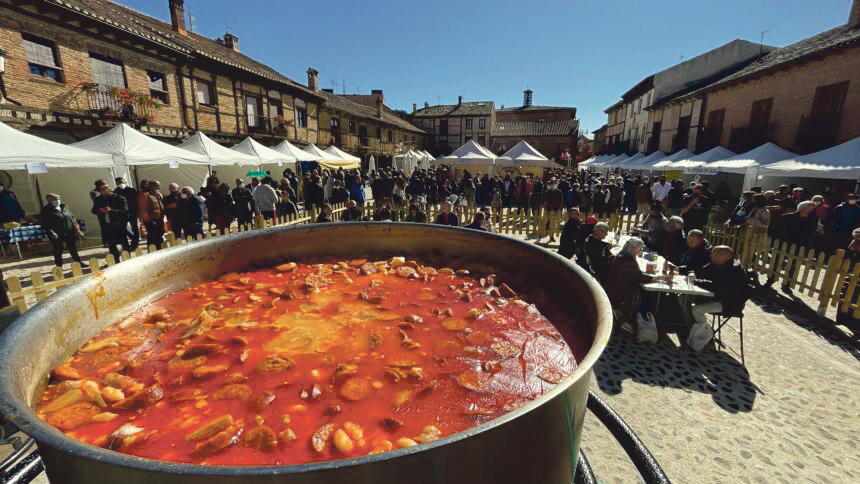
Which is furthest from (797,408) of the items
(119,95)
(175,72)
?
(175,72)

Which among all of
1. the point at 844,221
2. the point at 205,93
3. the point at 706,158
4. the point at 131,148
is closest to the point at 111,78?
the point at 205,93

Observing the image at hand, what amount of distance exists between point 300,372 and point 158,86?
18317mm

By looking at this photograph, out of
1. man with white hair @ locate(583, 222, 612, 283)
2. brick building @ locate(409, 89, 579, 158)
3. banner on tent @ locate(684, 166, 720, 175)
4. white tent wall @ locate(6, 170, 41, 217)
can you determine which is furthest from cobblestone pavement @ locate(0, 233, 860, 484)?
brick building @ locate(409, 89, 579, 158)

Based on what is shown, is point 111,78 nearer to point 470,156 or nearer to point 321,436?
point 470,156

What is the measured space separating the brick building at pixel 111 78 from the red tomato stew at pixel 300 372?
13632 mm

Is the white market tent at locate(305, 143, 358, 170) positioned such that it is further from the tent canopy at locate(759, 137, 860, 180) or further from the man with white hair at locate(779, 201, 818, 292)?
the tent canopy at locate(759, 137, 860, 180)

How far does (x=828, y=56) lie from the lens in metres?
13.7

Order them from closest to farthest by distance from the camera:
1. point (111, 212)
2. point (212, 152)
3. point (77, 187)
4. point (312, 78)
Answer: point (111, 212) → point (77, 187) → point (212, 152) → point (312, 78)

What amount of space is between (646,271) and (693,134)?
73.8ft

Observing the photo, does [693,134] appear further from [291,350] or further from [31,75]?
[31,75]

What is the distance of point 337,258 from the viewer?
334cm

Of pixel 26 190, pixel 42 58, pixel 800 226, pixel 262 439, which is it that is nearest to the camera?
pixel 262 439

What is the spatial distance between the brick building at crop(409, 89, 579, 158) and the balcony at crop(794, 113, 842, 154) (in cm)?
3435

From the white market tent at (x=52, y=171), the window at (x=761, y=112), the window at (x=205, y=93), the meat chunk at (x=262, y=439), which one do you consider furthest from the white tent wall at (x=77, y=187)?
the window at (x=761, y=112)
